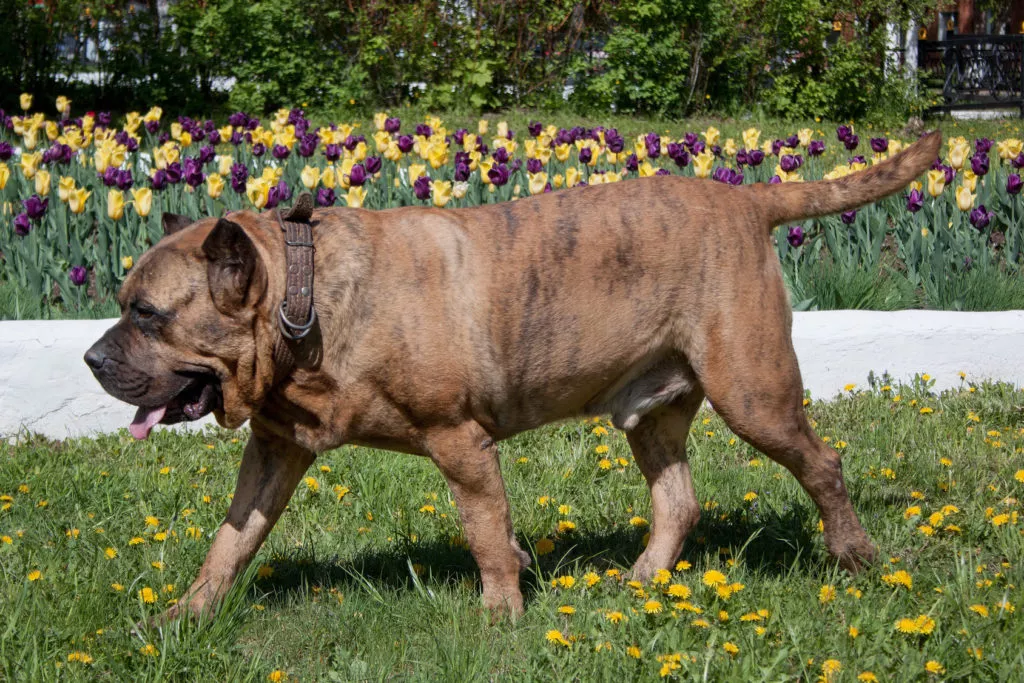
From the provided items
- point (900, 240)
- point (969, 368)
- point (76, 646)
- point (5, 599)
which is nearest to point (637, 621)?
point (76, 646)

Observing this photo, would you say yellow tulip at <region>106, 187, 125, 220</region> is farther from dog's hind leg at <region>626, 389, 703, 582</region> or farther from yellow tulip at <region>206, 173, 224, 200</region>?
dog's hind leg at <region>626, 389, 703, 582</region>

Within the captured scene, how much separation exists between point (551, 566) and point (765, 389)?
105 centimetres

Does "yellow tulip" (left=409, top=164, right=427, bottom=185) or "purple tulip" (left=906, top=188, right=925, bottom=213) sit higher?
"yellow tulip" (left=409, top=164, right=427, bottom=185)

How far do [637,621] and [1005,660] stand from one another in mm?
1000

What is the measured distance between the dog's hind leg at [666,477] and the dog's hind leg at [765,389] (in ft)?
1.21

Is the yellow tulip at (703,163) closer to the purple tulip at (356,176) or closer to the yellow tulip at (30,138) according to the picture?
the purple tulip at (356,176)

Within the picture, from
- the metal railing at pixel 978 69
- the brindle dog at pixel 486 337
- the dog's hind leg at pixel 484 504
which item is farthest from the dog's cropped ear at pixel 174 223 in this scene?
the metal railing at pixel 978 69

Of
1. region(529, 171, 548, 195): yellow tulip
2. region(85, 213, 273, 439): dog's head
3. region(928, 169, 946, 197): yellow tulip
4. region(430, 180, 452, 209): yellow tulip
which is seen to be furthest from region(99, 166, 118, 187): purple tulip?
region(928, 169, 946, 197): yellow tulip

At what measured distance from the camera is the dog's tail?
409 centimetres

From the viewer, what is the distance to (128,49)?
15.2 m

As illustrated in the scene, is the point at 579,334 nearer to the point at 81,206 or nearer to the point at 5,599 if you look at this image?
the point at 5,599

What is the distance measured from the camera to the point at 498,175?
265 inches

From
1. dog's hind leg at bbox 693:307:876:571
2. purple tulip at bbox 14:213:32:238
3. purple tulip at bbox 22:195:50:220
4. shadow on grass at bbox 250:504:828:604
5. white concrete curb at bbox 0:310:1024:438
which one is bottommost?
shadow on grass at bbox 250:504:828:604

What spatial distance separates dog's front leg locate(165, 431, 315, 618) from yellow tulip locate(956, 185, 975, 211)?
4.54m
